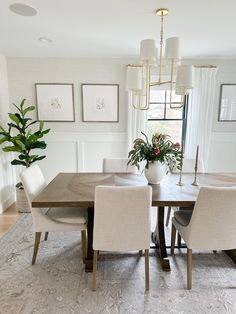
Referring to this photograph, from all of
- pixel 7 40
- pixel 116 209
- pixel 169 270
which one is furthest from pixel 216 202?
pixel 7 40

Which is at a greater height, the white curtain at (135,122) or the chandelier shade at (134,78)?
the chandelier shade at (134,78)

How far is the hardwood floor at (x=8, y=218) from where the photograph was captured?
283 centimetres

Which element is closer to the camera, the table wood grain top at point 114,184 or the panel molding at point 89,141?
the table wood grain top at point 114,184

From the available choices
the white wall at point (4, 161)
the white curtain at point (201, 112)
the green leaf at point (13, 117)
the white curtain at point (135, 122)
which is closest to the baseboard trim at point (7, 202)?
the white wall at point (4, 161)

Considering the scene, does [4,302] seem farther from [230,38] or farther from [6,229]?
[230,38]

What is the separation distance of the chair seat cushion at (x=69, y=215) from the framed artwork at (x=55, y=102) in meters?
1.98

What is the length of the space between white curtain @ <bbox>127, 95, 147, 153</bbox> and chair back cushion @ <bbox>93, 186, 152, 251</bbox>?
7.30 ft

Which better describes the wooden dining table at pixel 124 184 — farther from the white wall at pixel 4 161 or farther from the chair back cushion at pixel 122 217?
the white wall at pixel 4 161

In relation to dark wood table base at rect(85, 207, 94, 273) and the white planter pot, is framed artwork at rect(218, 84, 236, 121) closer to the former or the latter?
dark wood table base at rect(85, 207, 94, 273)

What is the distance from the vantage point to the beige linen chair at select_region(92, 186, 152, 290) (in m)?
1.53

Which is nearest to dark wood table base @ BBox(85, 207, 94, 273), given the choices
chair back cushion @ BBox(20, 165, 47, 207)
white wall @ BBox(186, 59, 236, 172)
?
chair back cushion @ BBox(20, 165, 47, 207)

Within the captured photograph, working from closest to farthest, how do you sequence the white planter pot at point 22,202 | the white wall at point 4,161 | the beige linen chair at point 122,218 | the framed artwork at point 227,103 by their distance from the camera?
1. the beige linen chair at point 122,218
2. the white planter pot at point 22,202
3. the white wall at point 4,161
4. the framed artwork at point 227,103

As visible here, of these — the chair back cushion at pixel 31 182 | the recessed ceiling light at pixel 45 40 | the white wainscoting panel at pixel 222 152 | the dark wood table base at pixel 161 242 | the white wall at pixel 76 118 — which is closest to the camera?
the chair back cushion at pixel 31 182

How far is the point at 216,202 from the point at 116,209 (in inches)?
29.8
